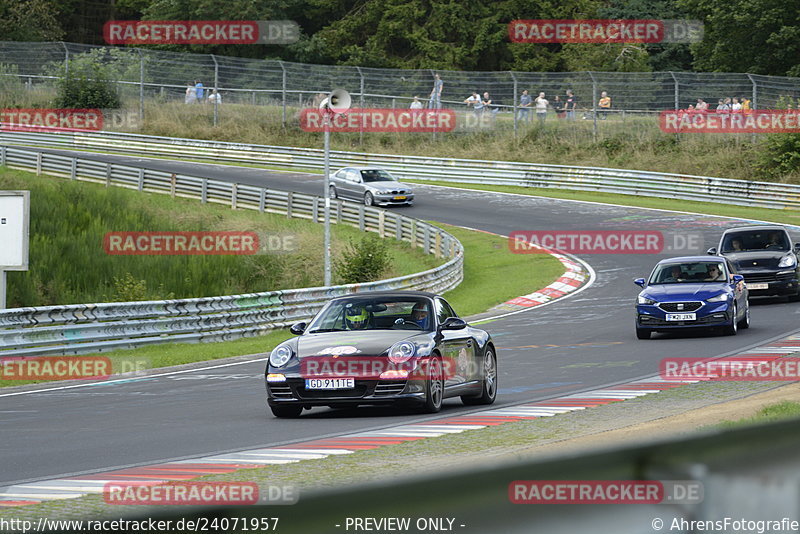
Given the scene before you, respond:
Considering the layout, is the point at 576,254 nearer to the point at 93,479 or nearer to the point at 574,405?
the point at 574,405

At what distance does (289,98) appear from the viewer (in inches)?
2256

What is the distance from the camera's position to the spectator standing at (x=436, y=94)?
51.3m

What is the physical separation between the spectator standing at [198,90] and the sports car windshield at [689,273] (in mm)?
40076

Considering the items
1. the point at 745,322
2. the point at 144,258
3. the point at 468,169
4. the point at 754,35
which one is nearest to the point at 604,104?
the point at 468,169

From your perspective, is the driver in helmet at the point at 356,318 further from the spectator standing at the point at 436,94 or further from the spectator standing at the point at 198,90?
the spectator standing at the point at 198,90

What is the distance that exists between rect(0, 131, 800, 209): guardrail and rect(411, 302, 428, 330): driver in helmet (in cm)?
3222

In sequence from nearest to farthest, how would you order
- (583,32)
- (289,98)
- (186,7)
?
1. (289,98)
2. (583,32)
3. (186,7)

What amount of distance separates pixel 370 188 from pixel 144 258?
53.9ft

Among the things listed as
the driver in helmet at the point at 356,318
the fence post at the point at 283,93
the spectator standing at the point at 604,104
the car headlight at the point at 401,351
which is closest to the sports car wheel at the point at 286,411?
the driver in helmet at the point at 356,318

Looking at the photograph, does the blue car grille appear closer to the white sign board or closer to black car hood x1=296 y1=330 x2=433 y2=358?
black car hood x1=296 y1=330 x2=433 y2=358

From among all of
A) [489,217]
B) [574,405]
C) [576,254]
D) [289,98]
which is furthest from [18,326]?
[289,98]

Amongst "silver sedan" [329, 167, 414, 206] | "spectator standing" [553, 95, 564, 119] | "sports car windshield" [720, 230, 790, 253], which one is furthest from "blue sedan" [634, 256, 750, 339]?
"spectator standing" [553, 95, 564, 119]

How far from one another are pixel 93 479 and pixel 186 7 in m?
76.7

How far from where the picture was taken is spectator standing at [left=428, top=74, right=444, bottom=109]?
51312mm
